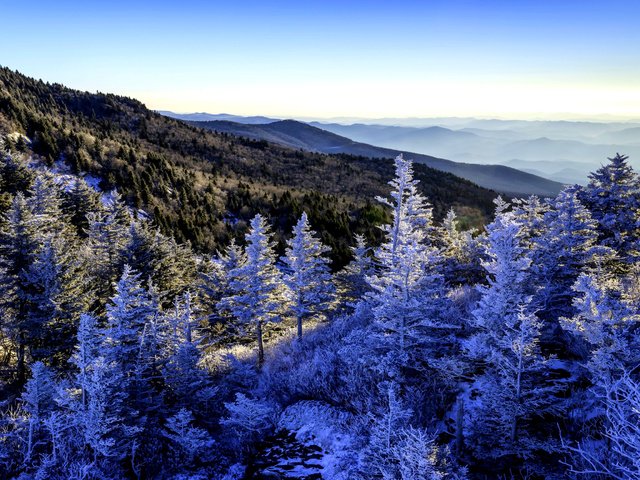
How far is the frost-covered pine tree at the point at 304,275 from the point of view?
794 inches

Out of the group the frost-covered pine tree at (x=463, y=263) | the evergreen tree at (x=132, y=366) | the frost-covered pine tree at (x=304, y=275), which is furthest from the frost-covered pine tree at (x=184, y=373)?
the frost-covered pine tree at (x=463, y=263)

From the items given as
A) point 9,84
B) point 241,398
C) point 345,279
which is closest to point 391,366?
point 241,398

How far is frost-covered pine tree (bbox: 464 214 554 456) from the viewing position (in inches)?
343

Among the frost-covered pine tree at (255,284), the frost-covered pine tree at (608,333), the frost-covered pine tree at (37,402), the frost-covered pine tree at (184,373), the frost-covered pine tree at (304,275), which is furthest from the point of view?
the frost-covered pine tree at (304,275)

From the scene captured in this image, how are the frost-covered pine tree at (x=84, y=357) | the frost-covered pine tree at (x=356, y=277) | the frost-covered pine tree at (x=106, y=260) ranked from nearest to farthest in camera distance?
the frost-covered pine tree at (x=84, y=357) → the frost-covered pine tree at (x=106, y=260) → the frost-covered pine tree at (x=356, y=277)

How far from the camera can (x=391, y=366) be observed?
11.3m

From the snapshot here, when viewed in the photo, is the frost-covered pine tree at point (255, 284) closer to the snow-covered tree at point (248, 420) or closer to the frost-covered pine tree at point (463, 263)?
the snow-covered tree at point (248, 420)

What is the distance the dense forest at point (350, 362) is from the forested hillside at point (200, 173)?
18702 mm

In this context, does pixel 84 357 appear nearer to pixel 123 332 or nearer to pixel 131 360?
pixel 123 332

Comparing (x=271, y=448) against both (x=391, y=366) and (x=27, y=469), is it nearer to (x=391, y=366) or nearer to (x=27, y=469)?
(x=391, y=366)

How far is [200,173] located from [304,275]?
40.4 m

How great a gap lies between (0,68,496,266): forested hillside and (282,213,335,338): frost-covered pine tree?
53.4 ft

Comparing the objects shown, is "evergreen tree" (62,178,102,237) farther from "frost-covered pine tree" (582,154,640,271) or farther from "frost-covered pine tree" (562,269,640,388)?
"frost-covered pine tree" (582,154,640,271)

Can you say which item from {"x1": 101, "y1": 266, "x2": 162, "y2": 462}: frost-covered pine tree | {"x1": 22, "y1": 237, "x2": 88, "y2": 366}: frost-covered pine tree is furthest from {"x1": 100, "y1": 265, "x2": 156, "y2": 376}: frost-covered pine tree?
{"x1": 22, "y1": 237, "x2": 88, "y2": 366}: frost-covered pine tree
